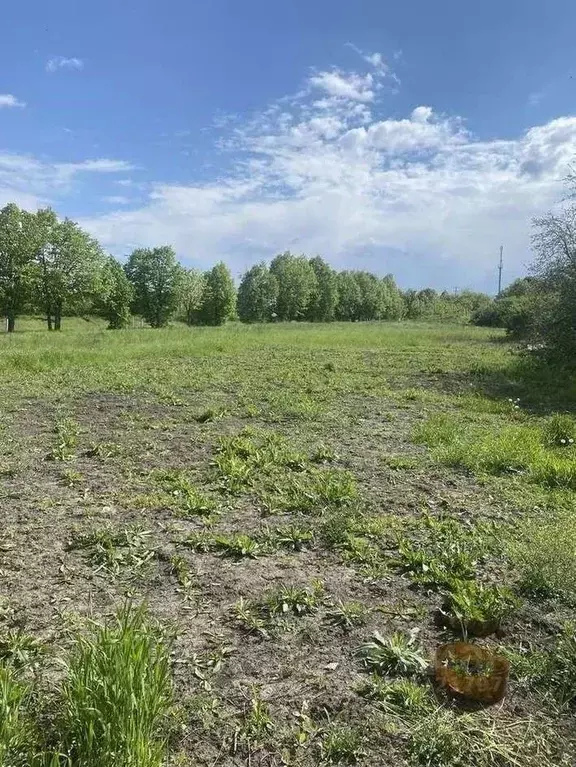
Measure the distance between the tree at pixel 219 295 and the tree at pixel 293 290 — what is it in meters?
10.1

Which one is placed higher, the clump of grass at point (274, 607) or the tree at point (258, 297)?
the tree at point (258, 297)

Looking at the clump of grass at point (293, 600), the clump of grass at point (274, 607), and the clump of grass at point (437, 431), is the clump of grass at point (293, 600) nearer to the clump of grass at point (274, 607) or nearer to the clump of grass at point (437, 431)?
the clump of grass at point (274, 607)

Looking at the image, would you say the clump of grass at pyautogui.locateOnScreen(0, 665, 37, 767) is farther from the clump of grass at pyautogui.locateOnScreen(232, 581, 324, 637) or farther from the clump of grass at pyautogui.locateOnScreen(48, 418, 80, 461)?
the clump of grass at pyautogui.locateOnScreen(48, 418, 80, 461)

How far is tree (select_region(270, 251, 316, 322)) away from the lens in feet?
264

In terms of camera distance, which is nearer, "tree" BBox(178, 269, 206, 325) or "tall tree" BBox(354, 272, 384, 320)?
"tree" BBox(178, 269, 206, 325)

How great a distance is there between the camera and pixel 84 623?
11.1 feet

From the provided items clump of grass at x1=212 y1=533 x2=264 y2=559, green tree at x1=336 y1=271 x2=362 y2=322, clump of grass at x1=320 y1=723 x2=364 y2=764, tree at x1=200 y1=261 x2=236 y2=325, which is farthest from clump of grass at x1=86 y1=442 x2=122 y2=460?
green tree at x1=336 y1=271 x2=362 y2=322

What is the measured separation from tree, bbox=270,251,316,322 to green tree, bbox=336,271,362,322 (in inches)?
395

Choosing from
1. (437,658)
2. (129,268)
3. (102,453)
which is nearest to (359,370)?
(102,453)

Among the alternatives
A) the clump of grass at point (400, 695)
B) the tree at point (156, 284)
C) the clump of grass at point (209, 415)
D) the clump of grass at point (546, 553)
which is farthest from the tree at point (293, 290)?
the clump of grass at point (400, 695)

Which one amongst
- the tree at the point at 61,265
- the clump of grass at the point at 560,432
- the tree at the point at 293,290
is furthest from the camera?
the tree at the point at 293,290

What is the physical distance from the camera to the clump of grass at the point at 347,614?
3.54m

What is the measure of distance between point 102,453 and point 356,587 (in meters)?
4.46

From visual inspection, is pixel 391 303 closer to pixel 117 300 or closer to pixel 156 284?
pixel 156 284
